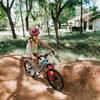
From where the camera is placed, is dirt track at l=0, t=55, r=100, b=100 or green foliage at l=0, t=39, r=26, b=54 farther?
green foliage at l=0, t=39, r=26, b=54

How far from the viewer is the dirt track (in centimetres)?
435

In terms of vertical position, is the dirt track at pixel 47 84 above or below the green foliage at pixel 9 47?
below

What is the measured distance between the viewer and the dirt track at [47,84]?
435 centimetres

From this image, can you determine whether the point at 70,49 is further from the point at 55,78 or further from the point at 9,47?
the point at 55,78

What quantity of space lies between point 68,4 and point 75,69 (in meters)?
7.66

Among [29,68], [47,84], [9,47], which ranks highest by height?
[9,47]

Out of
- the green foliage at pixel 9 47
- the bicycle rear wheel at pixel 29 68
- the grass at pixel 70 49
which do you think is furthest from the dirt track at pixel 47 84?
the green foliage at pixel 9 47

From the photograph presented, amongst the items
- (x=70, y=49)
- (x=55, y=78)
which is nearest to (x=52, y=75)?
(x=55, y=78)

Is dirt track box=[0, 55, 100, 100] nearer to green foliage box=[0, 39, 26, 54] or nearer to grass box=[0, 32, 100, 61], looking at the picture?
grass box=[0, 32, 100, 61]

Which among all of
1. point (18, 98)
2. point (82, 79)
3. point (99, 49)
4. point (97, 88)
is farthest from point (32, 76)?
point (99, 49)

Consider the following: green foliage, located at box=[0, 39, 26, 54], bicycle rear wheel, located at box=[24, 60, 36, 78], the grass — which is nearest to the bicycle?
bicycle rear wheel, located at box=[24, 60, 36, 78]

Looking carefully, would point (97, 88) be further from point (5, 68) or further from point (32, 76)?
point (5, 68)

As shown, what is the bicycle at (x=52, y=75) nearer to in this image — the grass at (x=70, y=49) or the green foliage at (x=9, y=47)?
the grass at (x=70, y=49)

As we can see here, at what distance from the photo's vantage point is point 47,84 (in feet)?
18.8
